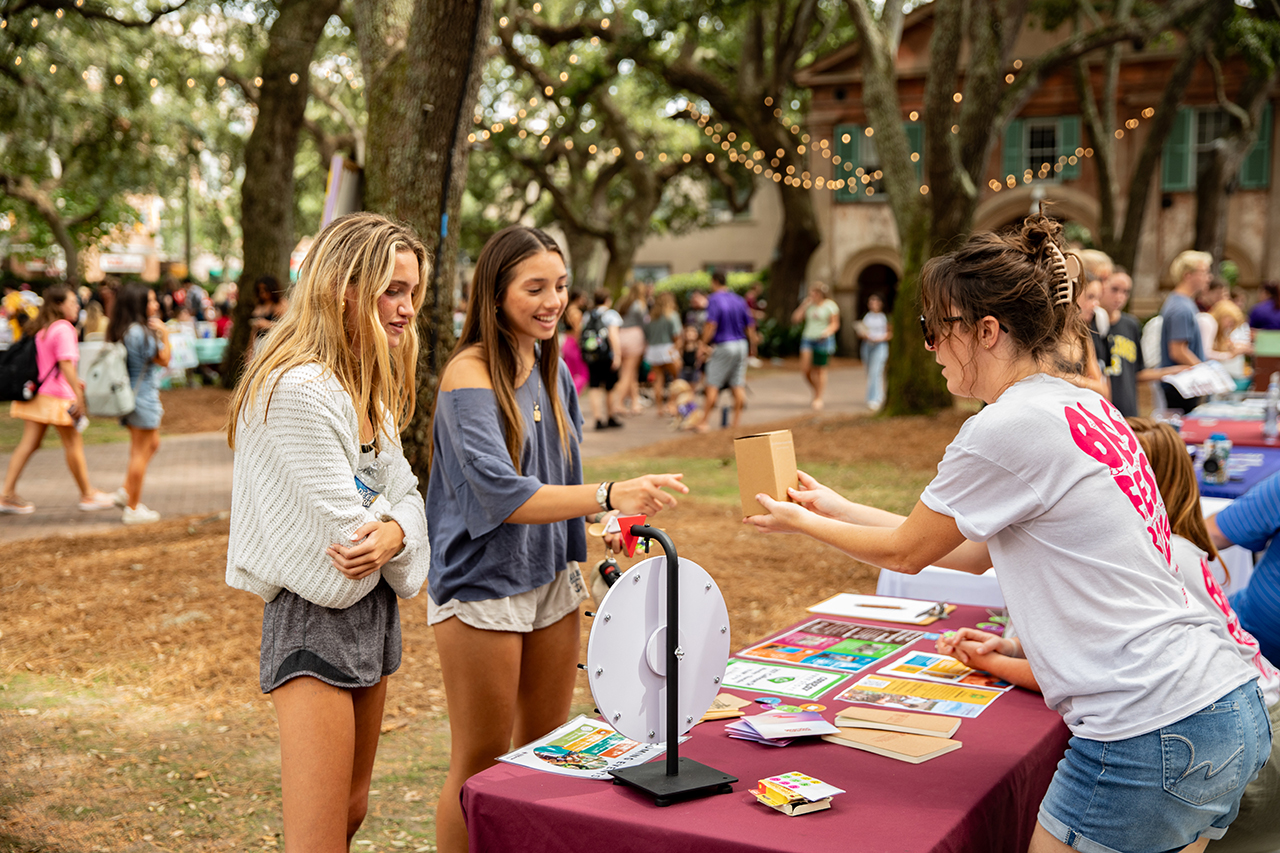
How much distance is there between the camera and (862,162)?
96.9 ft

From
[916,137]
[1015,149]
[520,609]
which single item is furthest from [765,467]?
[1015,149]

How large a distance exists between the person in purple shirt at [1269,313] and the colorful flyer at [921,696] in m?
13.4

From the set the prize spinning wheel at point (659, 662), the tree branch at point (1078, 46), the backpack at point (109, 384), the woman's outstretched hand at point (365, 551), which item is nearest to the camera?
the prize spinning wheel at point (659, 662)

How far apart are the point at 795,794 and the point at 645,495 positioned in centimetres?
83

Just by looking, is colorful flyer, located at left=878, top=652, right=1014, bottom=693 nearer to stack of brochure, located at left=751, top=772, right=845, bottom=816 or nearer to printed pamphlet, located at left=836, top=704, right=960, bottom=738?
printed pamphlet, located at left=836, top=704, right=960, bottom=738

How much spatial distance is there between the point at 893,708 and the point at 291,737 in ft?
4.70

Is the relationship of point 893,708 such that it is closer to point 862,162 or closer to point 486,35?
point 486,35

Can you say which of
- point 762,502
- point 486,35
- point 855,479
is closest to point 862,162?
point 855,479

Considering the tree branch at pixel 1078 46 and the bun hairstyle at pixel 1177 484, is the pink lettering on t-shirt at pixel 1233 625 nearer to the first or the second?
the bun hairstyle at pixel 1177 484

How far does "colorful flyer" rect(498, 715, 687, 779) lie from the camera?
2.33 meters

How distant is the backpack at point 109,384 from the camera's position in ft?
27.8

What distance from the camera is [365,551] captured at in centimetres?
236

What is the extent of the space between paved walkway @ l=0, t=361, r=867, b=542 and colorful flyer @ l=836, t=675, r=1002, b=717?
266 inches

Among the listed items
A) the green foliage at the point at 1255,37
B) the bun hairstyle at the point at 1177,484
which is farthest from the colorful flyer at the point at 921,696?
the green foliage at the point at 1255,37
